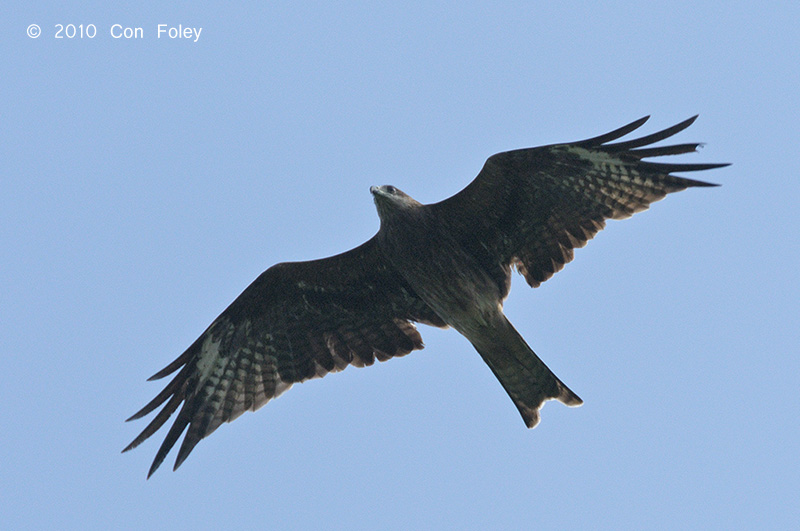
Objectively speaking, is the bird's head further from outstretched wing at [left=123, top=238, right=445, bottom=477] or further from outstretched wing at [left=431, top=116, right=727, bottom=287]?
outstretched wing at [left=123, top=238, right=445, bottom=477]

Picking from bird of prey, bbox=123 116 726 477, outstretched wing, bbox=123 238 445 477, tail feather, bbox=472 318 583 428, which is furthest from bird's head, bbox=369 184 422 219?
tail feather, bbox=472 318 583 428

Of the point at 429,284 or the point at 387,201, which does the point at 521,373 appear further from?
the point at 387,201

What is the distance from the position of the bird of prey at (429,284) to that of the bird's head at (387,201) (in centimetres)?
1

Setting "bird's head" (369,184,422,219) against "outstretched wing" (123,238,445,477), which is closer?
"bird's head" (369,184,422,219)

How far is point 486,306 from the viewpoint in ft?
32.7

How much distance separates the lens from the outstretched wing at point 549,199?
960cm

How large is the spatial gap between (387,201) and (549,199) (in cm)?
163

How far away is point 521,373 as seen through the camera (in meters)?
10.1

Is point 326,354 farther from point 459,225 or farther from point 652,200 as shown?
point 652,200

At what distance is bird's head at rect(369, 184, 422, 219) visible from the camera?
32.7 ft

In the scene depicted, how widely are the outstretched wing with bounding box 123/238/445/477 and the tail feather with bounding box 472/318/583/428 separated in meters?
0.85

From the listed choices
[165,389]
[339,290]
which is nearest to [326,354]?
[339,290]

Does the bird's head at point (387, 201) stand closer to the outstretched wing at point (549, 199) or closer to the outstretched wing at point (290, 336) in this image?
the outstretched wing at point (549, 199)

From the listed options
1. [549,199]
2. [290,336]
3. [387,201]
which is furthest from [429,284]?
[290,336]
